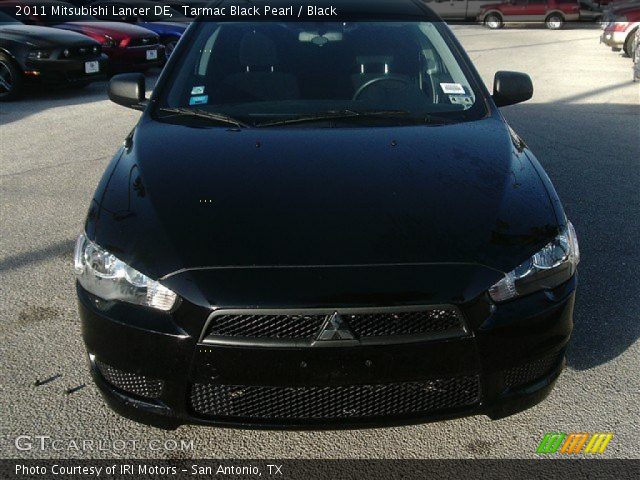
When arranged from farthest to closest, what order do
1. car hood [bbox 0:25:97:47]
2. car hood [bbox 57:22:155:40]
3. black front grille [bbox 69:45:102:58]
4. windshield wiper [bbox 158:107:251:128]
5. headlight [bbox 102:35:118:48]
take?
car hood [bbox 57:22:155:40]
headlight [bbox 102:35:118:48]
black front grille [bbox 69:45:102:58]
car hood [bbox 0:25:97:47]
windshield wiper [bbox 158:107:251:128]

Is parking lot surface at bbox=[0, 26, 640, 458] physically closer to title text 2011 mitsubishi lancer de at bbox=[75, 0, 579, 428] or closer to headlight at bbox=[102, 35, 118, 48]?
title text 2011 mitsubishi lancer de at bbox=[75, 0, 579, 428]

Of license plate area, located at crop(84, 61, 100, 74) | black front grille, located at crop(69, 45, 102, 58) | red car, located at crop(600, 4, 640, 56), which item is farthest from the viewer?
red car, located at crop(600, 4, 640, 56)

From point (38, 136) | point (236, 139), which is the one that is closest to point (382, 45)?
point (236, 139)

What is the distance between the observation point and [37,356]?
3215 millimetres

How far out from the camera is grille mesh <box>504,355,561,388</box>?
2.36 metres

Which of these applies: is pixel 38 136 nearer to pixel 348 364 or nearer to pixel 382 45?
pixel 382 45

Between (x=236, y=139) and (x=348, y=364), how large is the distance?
132cm

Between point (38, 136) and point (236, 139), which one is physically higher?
point (236, 139)

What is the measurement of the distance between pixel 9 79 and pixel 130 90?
7.15 m

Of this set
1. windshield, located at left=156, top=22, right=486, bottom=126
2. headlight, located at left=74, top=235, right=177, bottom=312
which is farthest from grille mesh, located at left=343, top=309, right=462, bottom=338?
windshield, located at left=156, top=22, right=486, bottom=126

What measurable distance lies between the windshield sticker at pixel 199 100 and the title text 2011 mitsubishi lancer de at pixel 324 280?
1.61 ft

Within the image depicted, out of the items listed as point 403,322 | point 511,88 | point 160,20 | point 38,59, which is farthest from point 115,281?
point 160,20

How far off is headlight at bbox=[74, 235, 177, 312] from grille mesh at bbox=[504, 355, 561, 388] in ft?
3.72

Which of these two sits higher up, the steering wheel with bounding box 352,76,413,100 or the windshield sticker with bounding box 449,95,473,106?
the steering wheel with bounding box 352,76,413,100
